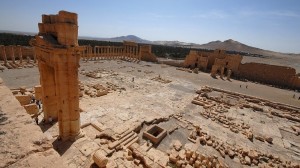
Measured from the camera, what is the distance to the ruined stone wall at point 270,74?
25.7 metres

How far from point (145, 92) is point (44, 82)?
32.0ft

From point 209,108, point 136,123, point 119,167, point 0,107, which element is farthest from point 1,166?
point 209,108

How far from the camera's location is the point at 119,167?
6.98m

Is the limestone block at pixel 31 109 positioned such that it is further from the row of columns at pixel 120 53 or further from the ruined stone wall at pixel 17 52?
the row of columns at pixel 120 53

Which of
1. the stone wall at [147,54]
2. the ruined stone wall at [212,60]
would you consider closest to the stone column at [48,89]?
the ruined stone wall at [212,60]

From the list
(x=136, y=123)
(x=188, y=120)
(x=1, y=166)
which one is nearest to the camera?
(x=1, y=166)

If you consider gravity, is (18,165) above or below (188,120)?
above

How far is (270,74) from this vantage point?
2716 centimetres

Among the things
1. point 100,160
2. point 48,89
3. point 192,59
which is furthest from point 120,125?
point 192,59

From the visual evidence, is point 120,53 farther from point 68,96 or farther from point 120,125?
point 68,96

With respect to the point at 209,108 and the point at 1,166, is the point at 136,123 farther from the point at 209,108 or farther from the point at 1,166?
the point at 1,166

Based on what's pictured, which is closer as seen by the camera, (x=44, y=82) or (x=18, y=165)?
(x=18, y=165)

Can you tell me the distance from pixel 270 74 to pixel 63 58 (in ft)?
99.5

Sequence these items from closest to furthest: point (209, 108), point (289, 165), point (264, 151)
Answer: point (289, 165)
point (264, 151)
point (209, 108)
